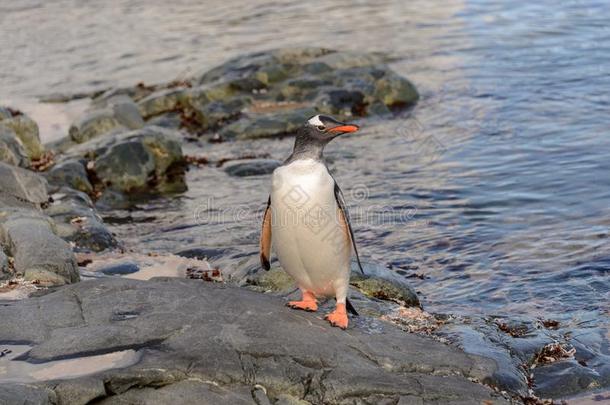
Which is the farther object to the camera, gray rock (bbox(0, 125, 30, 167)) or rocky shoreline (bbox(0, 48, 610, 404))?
gray rock (bbox(0, 125, 30, 167))

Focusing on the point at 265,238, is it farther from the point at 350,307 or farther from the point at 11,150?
the point at 11,150

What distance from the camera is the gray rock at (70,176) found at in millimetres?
18234

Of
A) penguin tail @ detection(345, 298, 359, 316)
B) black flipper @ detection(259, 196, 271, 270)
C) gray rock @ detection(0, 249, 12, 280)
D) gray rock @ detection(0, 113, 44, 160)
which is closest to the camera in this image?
black flipper @ detection(259, 196, 271, 270)

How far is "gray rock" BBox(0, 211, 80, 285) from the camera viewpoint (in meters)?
11.0

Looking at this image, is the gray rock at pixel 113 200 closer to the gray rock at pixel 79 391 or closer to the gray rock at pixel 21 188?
the gray rock at pixel 21 188

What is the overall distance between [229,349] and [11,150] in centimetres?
1072

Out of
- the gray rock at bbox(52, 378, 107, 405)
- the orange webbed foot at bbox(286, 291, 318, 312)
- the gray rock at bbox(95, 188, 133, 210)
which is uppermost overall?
the gray rock at bbox(52, 378, 107, 405)

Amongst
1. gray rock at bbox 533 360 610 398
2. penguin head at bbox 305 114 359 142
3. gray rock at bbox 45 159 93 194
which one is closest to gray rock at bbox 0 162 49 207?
gray rock at bbox 45 159 93 194

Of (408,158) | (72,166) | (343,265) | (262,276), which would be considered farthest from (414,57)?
(343,265)

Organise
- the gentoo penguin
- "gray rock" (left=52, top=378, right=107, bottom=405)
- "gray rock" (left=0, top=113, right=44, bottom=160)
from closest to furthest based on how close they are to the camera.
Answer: "gray rock" (left=52, top=378, right=107, bottom=405), the gentoo penguin, "gray rock" (left=0, top=113, right=44, bottom=160)

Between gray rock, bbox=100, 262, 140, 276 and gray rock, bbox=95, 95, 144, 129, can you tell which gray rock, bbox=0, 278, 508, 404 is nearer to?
gray rock, bbox=100, 262, 140, 276

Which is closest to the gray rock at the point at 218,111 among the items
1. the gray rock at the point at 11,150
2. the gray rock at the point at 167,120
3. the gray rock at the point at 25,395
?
the gray rock at the point at 167,120

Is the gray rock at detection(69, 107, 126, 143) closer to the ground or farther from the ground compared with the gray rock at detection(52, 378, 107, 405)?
closer to the ground

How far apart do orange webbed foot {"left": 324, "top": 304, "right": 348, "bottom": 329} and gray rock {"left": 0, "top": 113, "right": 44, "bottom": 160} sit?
41.5ft
